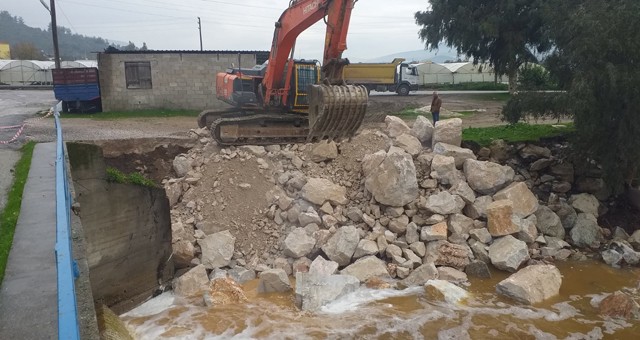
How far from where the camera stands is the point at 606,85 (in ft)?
31.8

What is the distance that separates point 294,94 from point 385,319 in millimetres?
6270

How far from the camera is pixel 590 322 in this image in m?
7.48

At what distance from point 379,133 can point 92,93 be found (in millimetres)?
12200

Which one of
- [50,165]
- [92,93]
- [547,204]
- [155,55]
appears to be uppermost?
[155,55]

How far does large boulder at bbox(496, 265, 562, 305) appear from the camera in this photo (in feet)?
26.1

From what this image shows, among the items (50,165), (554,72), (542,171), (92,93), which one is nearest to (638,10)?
(554,72)

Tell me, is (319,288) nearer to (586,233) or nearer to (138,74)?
(586,233)

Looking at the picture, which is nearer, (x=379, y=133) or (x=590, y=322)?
(x=590, y=322)

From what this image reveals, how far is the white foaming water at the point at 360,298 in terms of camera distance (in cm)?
768

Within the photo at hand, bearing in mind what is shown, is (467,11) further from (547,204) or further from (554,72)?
(547,204)

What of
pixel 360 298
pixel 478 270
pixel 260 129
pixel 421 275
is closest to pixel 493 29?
pixel 260 129

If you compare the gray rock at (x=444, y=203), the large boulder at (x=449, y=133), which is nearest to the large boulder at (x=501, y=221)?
the gray rock at (x=444, y=203)

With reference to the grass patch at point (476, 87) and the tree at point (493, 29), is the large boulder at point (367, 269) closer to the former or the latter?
the tree at point (493, 29)

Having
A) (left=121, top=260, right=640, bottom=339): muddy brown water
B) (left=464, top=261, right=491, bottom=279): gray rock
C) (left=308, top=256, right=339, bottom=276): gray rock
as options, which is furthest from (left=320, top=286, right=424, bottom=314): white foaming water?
(left=464, top=261, right=491, bottom=279): gray rock
